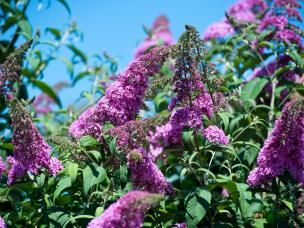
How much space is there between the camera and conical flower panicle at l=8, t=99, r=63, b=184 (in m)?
2.70

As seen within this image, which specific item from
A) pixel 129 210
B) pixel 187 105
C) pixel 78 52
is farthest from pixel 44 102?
pixel 129 210

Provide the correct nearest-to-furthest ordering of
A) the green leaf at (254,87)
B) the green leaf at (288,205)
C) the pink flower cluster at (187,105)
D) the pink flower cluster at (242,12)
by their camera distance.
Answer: the pink flower cluster at (187,105) → the green leaf at (288,205) → the green leaf at (254,87) → the pink flower cluster at (242,12)

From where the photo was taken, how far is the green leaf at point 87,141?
9.81ft

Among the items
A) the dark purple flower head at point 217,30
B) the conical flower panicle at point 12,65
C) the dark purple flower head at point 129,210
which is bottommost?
the dark purple flower head at point 129,210

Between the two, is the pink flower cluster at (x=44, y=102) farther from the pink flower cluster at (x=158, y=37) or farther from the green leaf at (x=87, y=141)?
the green leaf at (x=87, y=141)

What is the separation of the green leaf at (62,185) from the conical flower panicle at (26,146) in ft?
0.22

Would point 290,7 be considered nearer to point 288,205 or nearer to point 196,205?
point 288,205

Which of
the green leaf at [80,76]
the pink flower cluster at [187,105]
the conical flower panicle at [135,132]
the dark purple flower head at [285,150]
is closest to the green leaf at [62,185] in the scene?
the conical flower panicle at [135,132]

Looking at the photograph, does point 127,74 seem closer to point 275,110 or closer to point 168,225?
point 168,225

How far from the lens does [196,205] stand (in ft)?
9.29

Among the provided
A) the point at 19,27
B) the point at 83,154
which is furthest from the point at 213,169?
the point at 19,27

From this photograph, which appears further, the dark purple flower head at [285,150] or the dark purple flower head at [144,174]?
the dark purple flower head at [285,150]

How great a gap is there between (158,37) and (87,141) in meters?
4.64

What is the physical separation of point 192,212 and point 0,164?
1.11m
